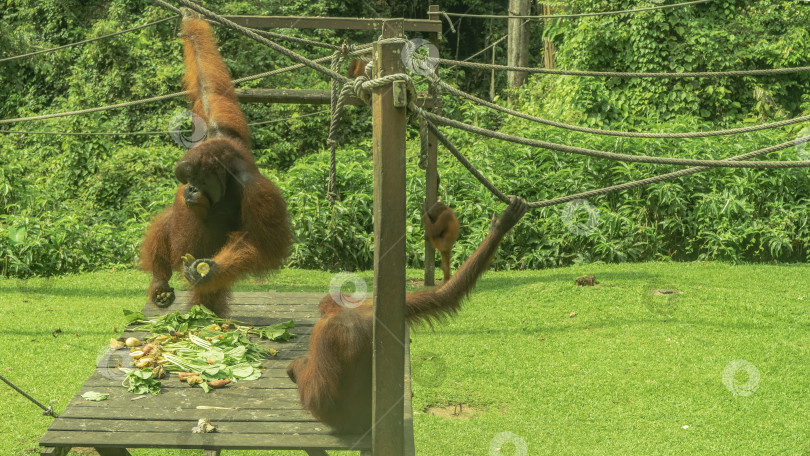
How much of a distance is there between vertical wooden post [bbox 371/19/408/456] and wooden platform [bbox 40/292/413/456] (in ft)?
1.62

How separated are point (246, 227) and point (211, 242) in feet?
1.02

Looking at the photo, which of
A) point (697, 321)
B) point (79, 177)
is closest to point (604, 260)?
point (697, 321)

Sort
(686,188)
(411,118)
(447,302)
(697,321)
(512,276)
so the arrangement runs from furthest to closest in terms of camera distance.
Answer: (686,188)
(512,276)
(697,321)
(447,302)
(411,118)

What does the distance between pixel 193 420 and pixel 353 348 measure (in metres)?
0.69

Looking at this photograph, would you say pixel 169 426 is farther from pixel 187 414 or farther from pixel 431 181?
pixel 431 181

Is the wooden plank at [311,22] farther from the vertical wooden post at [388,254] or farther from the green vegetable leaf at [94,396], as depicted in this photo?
the vertical wooden post at [388,254]

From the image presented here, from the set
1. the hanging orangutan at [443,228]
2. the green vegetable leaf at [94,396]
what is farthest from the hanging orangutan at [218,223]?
the hanging orangutan at [443,228]

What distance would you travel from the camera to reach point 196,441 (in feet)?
9.64

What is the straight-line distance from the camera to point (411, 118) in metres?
2.64

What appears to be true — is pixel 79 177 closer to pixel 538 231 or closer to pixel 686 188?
pixel 538 231

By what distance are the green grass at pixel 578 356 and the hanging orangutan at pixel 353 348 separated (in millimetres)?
Answer: 1024

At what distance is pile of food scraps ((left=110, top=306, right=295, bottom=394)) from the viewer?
138 inches

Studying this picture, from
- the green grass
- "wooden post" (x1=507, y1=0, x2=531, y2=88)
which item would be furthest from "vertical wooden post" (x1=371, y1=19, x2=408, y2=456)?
"wooden post" (x1=507, y1=0, x2=531, y2=88)

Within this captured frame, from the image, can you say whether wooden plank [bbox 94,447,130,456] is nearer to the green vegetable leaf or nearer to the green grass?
the green vegetable leaf
